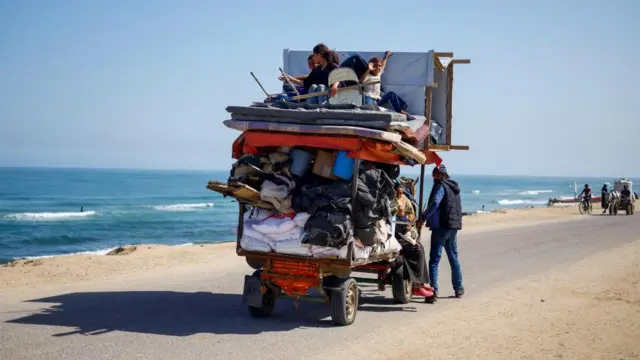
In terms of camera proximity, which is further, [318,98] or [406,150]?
[318,98]

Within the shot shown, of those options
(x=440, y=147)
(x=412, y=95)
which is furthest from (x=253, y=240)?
(x=440, y=147)

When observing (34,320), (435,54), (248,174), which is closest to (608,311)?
(435,54)

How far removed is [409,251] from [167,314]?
11.8 ft

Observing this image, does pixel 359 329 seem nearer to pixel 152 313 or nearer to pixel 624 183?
pixel 152 313

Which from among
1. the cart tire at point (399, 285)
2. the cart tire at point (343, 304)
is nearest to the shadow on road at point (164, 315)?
the cart tire at point (343, 304)

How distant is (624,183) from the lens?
44594mm

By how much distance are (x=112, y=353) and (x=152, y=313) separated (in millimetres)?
2147

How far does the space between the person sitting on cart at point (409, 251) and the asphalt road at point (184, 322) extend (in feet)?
1.32

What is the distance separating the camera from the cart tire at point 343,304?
880cm

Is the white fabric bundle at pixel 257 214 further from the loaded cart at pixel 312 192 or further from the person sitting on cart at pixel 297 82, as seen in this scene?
the person sitting on cart at pixel 297 82

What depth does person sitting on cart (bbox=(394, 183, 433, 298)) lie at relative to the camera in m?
10.6

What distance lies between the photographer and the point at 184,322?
29.2ft

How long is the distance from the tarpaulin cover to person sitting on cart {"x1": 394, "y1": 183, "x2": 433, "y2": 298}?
161cm

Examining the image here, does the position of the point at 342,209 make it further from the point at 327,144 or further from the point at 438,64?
the point at 438,64
